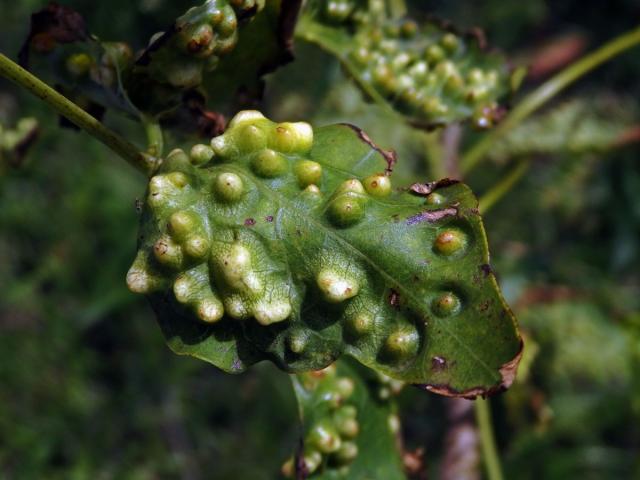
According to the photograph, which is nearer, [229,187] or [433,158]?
[229,187]

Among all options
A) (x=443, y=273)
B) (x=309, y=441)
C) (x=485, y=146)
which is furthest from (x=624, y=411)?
(x=443, y=273)

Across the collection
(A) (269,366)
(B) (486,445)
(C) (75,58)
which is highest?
(C) (75,58)

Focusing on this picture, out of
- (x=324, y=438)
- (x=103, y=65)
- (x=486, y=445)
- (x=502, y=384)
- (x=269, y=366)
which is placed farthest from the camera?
(x=269, y=366)

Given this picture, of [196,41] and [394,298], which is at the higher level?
[196,41]

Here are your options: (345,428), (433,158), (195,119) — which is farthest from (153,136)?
(433,158)

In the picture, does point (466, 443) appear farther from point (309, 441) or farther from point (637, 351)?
point (309, 441)

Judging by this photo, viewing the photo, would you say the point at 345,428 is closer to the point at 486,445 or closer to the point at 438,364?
the point at 438,364

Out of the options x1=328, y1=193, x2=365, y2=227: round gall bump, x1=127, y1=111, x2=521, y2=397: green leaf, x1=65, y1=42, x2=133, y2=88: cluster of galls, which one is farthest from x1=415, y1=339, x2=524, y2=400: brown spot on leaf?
x1=65, y1=42, x2=133, y2=88: cluster of galls
